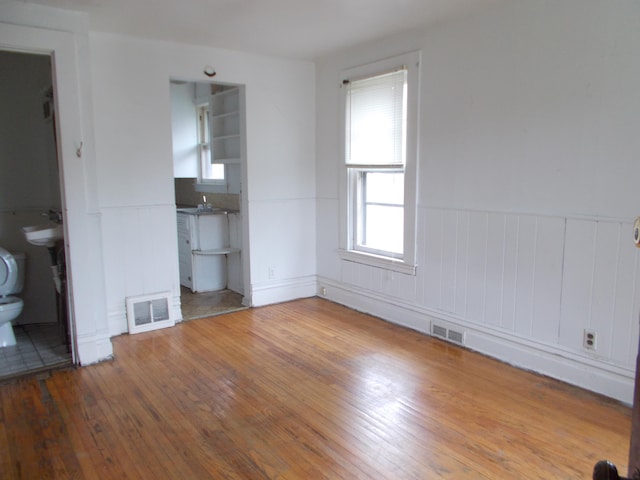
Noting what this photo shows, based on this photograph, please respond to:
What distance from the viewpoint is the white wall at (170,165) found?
4031 millimetres

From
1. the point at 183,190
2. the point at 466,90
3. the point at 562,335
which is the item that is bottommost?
the point at 562,335

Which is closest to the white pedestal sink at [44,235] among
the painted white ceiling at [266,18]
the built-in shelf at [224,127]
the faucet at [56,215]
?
the faucet at [56,215]

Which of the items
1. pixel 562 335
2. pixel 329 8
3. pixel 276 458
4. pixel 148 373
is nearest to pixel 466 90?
pixel 329 8

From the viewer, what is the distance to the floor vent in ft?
12.5

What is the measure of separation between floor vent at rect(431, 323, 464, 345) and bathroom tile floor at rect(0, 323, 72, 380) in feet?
9.51

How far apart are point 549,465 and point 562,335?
1097mm

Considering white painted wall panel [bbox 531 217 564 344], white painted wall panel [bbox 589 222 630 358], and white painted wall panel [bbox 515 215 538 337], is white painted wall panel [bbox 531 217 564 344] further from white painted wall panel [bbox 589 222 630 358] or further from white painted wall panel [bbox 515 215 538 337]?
white painted wall panel [bbox 589 222 630 358]

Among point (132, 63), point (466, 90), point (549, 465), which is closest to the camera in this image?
point (549, 465)

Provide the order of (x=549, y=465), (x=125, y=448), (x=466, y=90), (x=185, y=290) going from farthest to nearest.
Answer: (x=185, y=290), (x=466, y=90), (x=125, y=448), (x=549, y=465)

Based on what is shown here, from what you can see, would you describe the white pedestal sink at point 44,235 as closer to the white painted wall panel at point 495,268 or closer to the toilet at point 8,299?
the toilet at point 8,299

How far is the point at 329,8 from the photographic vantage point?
Answer: 3348 millimetres

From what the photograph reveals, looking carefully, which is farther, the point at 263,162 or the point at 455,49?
the point at 263,162

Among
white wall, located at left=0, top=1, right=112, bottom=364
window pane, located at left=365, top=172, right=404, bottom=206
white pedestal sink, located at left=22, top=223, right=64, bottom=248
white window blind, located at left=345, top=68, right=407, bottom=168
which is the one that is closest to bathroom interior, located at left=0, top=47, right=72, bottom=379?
white pedestal sink, located at left=22, top=223, right=64, bottom=248

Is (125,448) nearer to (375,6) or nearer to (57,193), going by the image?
(57,193)
